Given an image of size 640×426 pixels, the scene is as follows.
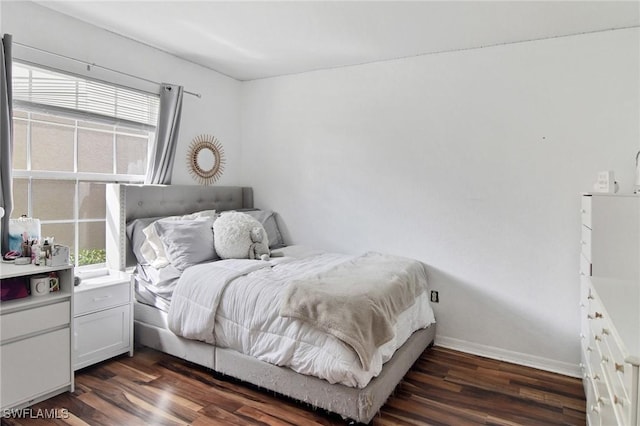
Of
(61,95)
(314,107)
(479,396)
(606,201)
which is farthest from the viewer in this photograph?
(314,107)

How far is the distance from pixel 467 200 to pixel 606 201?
103cm

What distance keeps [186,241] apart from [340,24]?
198 centimetres

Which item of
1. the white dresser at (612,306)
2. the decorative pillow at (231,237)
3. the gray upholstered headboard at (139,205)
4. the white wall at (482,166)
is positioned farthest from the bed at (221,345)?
the white dresser at (612,306)

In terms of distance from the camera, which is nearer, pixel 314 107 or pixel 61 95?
pixel 61 95

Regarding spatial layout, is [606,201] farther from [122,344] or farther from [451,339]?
[122,344]

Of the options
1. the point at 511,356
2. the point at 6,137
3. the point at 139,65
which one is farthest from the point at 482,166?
the point at 6,137

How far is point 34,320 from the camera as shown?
214 centimetres

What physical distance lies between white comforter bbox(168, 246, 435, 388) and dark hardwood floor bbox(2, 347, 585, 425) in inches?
11.6

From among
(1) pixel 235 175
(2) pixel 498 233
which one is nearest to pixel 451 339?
(2) pixel 498 233

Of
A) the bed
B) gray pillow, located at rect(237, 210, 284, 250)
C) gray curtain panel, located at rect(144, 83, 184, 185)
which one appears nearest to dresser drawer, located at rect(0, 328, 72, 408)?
the bed

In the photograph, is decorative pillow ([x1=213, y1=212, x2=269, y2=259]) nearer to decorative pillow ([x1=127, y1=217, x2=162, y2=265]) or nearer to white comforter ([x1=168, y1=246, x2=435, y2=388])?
white comforter ([x1=168, y1=246, x2=435, y2=388])

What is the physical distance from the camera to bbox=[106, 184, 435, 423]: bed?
205 centimetres

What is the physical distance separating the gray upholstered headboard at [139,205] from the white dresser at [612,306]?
3.05m

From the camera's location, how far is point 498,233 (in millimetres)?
3074
